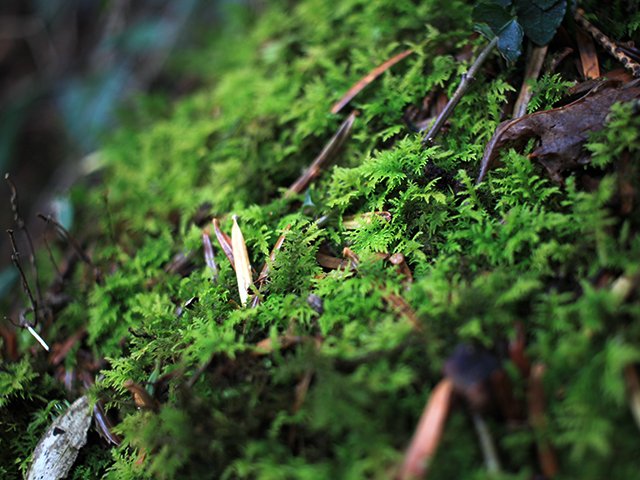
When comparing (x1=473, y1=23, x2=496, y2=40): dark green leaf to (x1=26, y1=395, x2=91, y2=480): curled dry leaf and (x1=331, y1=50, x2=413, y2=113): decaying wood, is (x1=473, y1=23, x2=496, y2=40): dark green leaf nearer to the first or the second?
(x1=331, y1=50, x2=413, y2=113): decaying wood

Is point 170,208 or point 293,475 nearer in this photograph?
point 293,475

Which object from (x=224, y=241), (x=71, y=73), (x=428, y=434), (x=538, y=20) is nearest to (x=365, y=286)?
(x=428, y=434)

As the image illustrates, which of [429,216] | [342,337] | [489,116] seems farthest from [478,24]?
[342,337]

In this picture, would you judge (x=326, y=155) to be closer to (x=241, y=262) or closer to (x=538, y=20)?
(x=241, y=262)

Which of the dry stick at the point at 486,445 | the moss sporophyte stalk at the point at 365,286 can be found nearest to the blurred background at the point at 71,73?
the moss sporophyte stalk at the point at 365,286

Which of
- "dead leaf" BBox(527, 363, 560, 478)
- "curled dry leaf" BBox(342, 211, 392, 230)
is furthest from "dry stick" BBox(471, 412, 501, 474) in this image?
"curled dry leaf" BBox(342, 211, 392, 230)

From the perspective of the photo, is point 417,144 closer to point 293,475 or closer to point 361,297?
point 361,297

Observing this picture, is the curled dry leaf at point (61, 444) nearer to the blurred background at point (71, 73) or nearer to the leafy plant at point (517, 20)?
the blurred background at point (71, 73)
